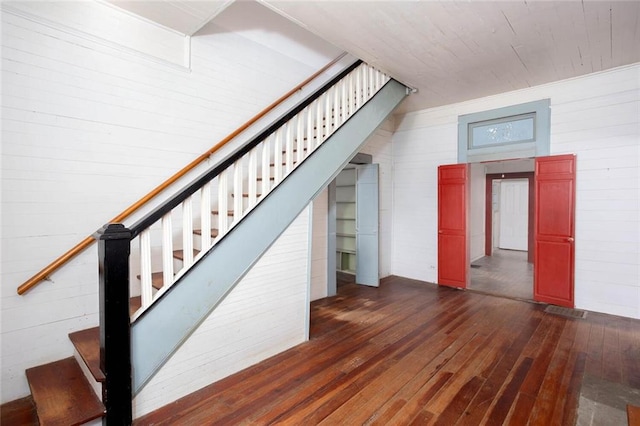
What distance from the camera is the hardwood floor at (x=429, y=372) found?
2229mm

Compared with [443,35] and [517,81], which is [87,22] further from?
[517,81]

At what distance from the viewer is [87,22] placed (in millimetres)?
2680

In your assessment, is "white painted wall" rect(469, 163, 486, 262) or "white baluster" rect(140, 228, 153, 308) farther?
"white painted wall" rect(469, 163, 486, 262)

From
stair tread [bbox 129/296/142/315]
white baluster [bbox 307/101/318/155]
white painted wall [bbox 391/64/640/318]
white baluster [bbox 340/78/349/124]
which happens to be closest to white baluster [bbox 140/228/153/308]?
stair tread [bbox 129/296/142/315]

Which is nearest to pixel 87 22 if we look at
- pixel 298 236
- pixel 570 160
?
pixel 298 236

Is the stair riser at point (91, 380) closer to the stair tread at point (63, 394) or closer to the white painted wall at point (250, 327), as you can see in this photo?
the stair tread at point (63, 394)

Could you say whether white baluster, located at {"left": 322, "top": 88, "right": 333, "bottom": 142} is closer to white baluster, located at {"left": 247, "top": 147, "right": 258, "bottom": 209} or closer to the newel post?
white baluster, located at {"left": 247, "top": 147, "right": 258, "bottom": 209}

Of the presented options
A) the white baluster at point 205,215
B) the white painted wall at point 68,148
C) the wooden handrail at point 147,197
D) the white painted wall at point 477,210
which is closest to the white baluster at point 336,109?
the wooden handrail at point 147,197

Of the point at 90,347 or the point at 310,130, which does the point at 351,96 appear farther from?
the point at 90,347

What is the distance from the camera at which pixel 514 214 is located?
378 inches

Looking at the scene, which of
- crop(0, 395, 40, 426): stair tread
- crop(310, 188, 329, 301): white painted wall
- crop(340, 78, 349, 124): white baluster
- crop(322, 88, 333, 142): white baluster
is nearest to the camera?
crop(0, 395, 40, 426): stair tread

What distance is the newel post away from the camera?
195cm

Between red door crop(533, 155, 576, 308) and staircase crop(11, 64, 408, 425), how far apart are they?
10.2ft

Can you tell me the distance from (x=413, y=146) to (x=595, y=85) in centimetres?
273
